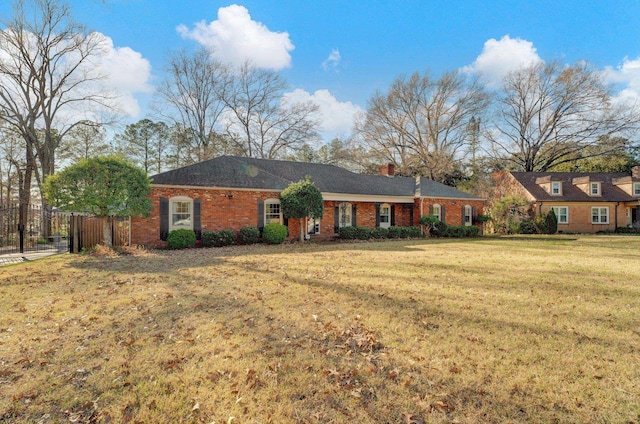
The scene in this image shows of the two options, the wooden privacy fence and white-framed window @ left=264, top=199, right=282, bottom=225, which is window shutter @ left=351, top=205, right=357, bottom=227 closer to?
white-framed window @ left=264, top=199, right=282, bottom=225

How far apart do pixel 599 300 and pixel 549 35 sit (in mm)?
15888

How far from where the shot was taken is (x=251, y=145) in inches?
1174

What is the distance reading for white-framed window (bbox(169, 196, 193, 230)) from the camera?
1366 centimetres

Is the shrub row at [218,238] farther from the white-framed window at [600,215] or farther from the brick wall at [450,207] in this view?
the white-framed window at [600,215]

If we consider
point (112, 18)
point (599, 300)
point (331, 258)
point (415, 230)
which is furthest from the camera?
point (415, 230)

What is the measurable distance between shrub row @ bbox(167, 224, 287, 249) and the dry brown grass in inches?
237

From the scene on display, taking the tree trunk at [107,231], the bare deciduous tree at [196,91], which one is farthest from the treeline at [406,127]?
the tree trunk at [107,231]

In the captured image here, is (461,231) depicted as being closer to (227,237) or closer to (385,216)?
(385,216)

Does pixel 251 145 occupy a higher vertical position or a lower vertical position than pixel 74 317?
higher

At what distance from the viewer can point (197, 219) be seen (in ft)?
45.7

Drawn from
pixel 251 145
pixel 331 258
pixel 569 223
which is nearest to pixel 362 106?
pixel 251 145

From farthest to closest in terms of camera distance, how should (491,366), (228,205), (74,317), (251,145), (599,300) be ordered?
(251,145) < (228,205) < (599,300) < (74,317) < (491,366)

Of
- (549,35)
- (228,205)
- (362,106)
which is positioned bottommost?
(228,205)

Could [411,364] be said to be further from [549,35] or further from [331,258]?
[549,35]
